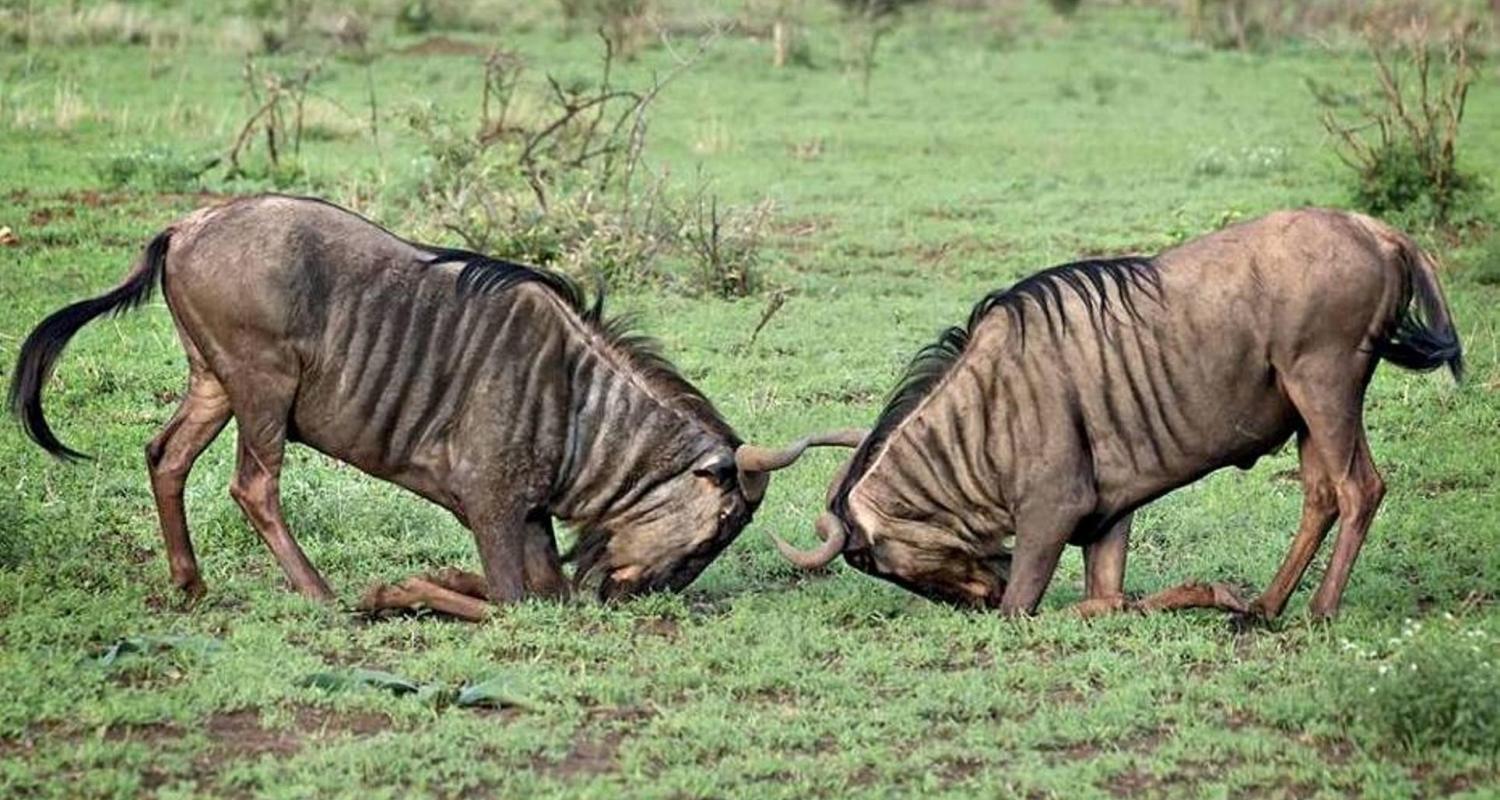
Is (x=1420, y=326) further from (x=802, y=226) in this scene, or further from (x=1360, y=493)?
(x=802, y=226)

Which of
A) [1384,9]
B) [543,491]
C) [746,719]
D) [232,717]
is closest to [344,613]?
[543,491]

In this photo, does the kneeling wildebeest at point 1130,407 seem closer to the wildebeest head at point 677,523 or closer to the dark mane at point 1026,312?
the dark mane at point 1026,312

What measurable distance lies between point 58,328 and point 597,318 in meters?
1.70

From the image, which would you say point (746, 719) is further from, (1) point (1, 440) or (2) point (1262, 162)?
(2) point (1262, 162)

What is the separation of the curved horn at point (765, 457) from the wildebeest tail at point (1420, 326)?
1684 mm

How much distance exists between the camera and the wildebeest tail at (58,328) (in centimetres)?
741

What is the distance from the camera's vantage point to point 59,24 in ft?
73.0

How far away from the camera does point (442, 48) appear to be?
23.3 meters

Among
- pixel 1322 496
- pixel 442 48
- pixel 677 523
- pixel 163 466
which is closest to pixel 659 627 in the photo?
pixel 677 523

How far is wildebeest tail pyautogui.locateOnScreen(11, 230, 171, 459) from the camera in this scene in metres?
7.41

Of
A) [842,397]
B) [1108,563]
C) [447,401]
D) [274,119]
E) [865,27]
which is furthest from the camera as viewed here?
[865,27]

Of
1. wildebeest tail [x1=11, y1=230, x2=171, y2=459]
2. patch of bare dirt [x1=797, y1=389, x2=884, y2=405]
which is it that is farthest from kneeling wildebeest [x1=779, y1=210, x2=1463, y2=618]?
patch of bare dirt [x1=797, y1=389, x2=884, y2=405]

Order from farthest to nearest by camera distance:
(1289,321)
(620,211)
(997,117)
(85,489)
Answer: (997,117) → (620,211) → (85,489) → (1289,321)

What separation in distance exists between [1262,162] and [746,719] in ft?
39.3
